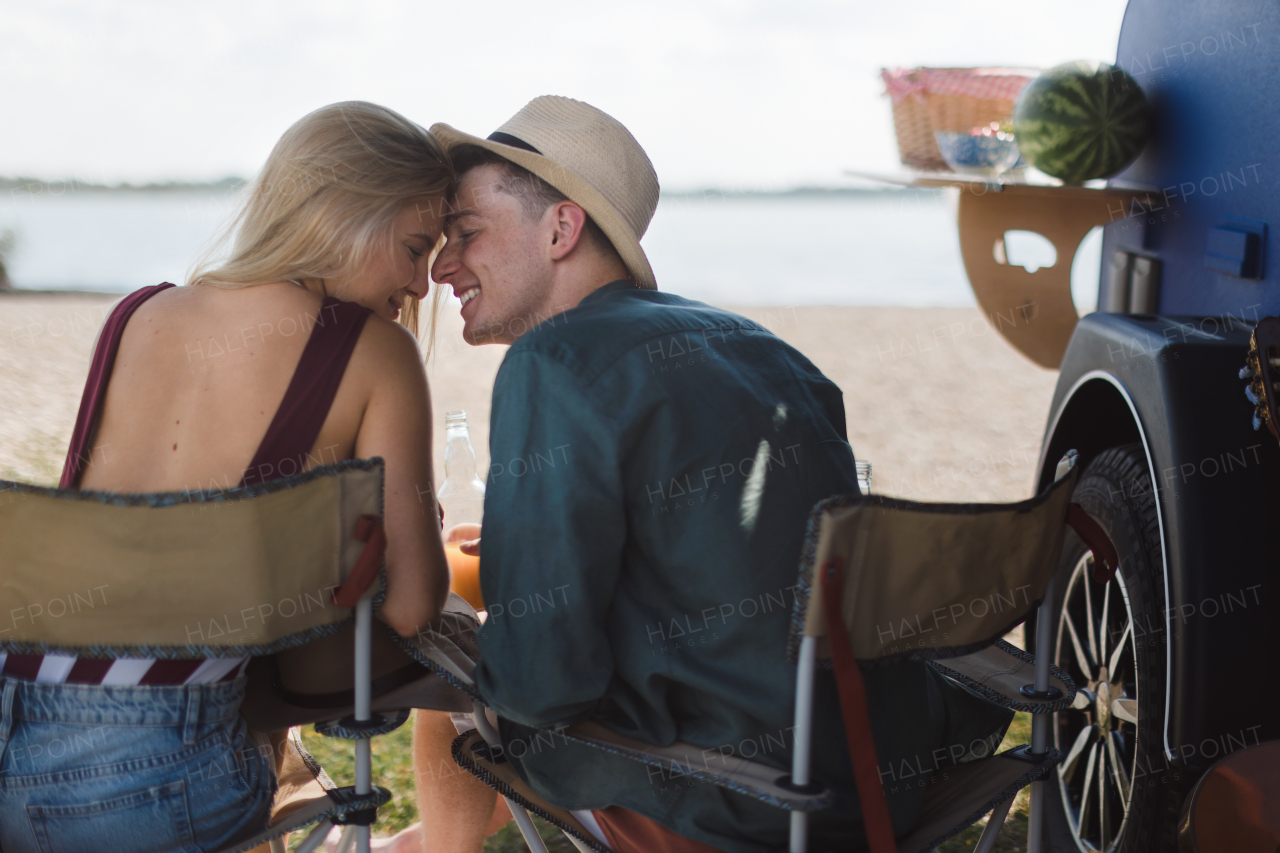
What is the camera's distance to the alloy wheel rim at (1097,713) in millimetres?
2033

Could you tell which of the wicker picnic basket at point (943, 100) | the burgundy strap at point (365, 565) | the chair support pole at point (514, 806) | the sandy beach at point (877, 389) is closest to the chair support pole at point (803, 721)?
the chair support pole at point (514, 806)

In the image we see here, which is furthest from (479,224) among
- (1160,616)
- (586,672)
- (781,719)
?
(1160,616)

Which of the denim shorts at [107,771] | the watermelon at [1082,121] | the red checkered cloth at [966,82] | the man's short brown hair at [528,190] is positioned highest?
the red checkered cloth at [966,82]

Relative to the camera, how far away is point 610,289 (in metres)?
1.70

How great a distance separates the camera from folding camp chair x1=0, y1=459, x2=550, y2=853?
3.76ft

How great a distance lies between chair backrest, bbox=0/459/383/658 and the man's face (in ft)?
2.04

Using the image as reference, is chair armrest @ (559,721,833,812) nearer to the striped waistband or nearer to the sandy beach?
the striped waistband

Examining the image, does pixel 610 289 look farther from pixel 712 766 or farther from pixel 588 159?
pixel 712 766

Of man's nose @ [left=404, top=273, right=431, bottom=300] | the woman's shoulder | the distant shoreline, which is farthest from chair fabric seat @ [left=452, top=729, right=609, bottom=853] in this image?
the distant shoreline

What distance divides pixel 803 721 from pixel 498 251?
1.02m

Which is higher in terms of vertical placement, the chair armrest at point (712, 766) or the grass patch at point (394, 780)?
the chair armrest at point (712, 766)

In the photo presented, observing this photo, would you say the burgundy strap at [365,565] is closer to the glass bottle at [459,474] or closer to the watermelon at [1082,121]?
the glass bottle at [459,474]

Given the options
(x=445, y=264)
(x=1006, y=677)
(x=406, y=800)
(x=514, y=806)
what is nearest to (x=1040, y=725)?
(x=1006, y=677)

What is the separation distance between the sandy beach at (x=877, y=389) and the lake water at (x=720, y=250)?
1184 mm
